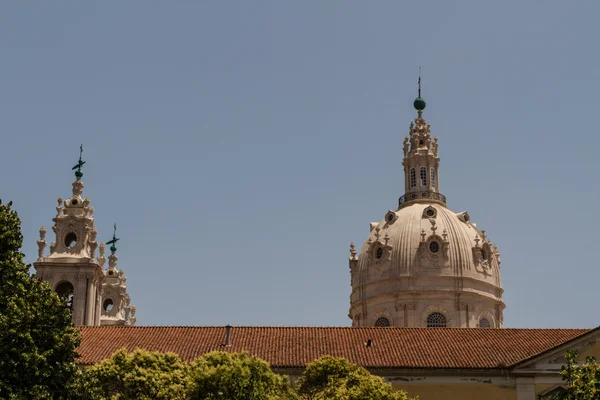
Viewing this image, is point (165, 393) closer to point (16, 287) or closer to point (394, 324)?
point (16, 287)

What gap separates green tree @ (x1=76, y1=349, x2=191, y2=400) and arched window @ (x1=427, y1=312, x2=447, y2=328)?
155 feet

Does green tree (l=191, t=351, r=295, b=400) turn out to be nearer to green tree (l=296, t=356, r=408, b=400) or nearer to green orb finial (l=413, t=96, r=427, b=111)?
green tree (l=296, t=356, r=408, b=400)

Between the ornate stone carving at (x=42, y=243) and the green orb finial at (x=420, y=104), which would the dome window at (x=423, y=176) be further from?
the ornate stone carving at (x=42, y=243)

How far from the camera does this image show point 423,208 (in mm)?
89938

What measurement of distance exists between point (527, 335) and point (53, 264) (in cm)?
2839

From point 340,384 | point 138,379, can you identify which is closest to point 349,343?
point 340,384

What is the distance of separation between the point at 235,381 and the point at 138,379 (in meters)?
4.28

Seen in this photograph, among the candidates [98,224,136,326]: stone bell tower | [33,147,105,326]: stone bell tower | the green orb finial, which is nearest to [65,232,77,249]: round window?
[33,147,105,326]: stone bell tower

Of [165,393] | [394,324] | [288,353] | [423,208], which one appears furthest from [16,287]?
[423,208]

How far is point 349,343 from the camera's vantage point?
50969mm

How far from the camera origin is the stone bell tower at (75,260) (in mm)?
62562

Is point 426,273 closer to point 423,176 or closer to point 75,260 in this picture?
point 423,176

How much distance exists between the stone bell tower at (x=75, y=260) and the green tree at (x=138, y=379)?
928 inches

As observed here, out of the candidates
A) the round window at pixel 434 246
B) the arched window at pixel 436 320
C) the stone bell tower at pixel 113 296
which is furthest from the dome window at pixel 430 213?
the stone bell tower at pixel 113 296
